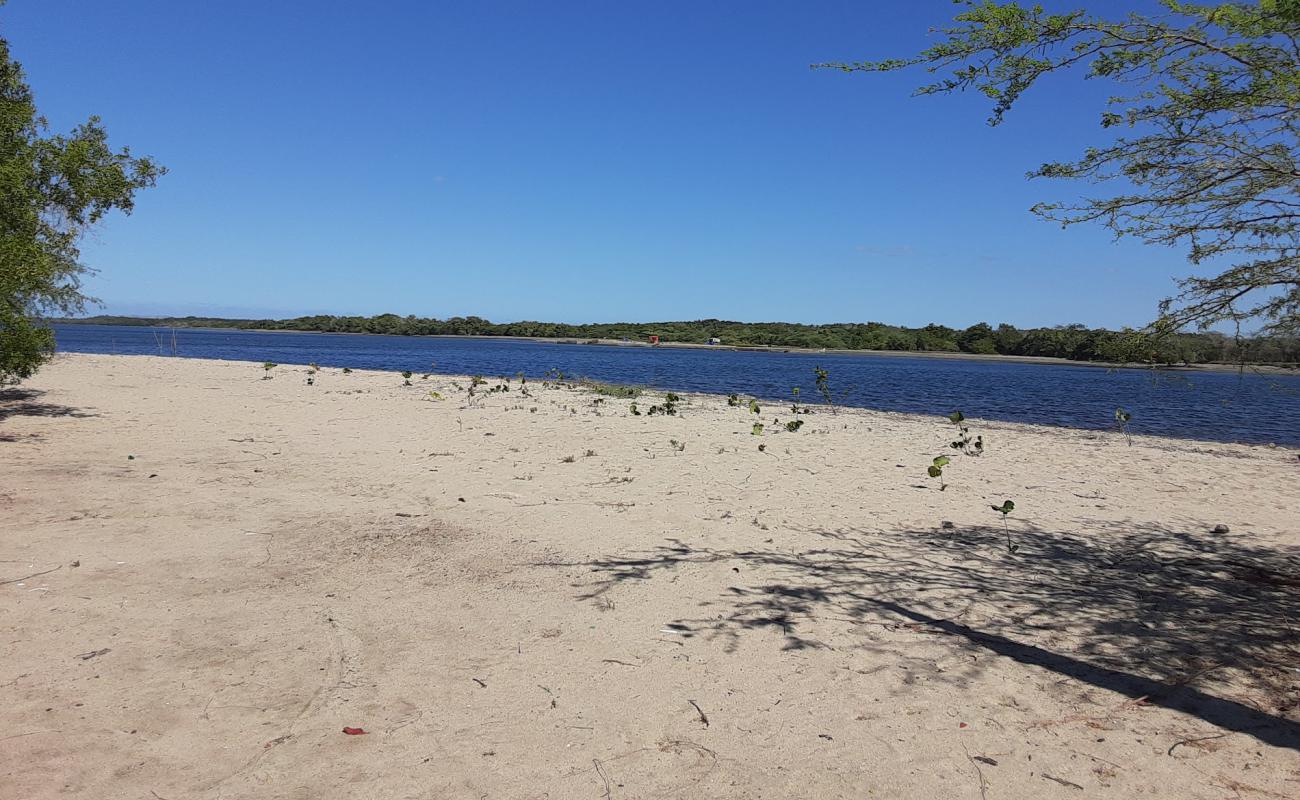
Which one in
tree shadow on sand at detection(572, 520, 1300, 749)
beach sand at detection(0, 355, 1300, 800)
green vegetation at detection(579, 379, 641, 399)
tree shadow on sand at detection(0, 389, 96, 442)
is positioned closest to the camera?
beach sand at detection(0, 355, 1300, 800)

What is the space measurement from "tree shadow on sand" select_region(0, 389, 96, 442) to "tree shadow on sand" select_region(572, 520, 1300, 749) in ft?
36.6

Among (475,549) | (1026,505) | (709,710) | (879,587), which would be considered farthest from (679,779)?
(1026,505)

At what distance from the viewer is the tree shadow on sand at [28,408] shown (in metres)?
11.6

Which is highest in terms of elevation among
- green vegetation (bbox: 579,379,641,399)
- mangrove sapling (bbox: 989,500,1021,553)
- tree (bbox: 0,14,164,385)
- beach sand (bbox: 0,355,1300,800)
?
tree (bbox: 0,14,164,385)

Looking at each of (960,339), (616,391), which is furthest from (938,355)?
(616,391)

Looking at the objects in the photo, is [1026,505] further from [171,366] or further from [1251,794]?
[171,366]

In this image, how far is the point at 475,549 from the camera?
19.9 ft

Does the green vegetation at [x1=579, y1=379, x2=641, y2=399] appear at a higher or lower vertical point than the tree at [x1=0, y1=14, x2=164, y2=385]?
lower

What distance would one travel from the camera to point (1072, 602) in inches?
203

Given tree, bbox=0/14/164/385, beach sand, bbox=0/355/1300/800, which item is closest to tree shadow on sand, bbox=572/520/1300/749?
beach sand, bbox=0/355/1300/800

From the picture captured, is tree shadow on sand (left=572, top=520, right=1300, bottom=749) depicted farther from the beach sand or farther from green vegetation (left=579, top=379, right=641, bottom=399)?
green vegetation (left=579, top=379, right=641, bottom=399)

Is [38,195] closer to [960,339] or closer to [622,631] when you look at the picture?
[622,631]

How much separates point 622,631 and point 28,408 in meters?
12.9

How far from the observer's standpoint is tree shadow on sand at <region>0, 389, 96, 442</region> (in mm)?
11570
